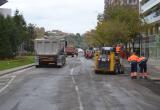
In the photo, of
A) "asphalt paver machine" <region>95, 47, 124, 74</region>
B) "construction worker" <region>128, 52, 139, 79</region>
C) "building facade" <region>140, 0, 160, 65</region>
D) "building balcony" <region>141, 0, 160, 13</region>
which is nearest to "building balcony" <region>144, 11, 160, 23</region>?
"building facade" <region>140, 0, 160, 65</region>

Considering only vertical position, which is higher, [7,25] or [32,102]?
[7,25]

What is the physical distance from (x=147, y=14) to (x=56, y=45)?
41905 mm

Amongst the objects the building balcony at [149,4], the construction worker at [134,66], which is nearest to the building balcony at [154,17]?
the building balcony at [149,4]

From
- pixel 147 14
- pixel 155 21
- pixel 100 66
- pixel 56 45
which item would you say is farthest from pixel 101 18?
pixel 100 66

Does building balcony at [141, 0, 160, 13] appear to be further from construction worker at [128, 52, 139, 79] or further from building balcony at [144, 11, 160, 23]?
construction worker at [128, 52, 139, 79]

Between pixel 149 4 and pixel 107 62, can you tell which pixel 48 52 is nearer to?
pixel 107 62

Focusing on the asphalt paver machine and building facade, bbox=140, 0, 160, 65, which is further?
building facade, bbox=140, 0, 160, 65

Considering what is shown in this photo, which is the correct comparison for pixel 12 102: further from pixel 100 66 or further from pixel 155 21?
pixel 155 21

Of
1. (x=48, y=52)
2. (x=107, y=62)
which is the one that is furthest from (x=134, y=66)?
(x=48, y=52)

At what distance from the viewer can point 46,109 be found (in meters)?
15.6

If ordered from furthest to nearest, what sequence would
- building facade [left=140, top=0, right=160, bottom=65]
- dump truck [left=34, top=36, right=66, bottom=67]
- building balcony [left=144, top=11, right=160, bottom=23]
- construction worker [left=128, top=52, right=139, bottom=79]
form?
building balcony [left=144, top=11, right=160, bottom=23]
building facade [left=140, top=0, right=160, bottom=65]
dump truck [left=34, top=36, right=66, bottom=67]
construction worker [left=128, top=52, right=139, bottom=79]

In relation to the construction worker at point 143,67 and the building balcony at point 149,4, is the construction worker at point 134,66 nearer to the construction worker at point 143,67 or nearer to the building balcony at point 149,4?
the construction worker at point 143,67

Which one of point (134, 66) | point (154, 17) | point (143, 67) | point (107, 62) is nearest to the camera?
point (143, 67)

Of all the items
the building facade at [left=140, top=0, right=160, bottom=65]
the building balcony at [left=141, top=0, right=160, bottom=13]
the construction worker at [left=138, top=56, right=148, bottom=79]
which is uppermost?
the building balcony at [left=141, top=0, right=160, bottom=13]
